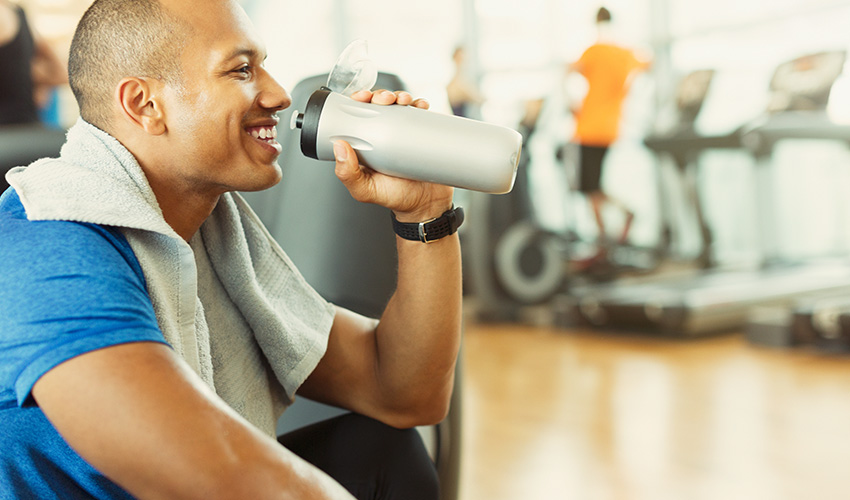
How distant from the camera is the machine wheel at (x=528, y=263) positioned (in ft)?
14.3

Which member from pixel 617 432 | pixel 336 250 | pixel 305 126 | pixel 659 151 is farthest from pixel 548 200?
pixel 305 126

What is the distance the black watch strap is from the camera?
105 centimetres

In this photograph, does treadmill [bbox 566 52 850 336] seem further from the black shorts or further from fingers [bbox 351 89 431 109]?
fingers [bbox 351 89 431 109]

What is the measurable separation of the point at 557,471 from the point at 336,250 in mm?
1078

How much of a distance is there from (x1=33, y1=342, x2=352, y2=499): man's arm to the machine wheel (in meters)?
3.74

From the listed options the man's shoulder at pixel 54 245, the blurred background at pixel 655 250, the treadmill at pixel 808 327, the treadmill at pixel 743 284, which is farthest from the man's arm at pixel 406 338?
the treadmill at pixel 743 284

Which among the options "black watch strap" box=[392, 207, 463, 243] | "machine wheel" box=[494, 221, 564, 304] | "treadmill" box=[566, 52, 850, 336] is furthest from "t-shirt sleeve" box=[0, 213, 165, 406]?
"machine wheel" box=[494, 221, 564, 304]

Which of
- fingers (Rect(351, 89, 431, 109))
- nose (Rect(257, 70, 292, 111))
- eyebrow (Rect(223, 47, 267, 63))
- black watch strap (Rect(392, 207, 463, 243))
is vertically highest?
eyebrow (Rect(223, 47, 267, 63))

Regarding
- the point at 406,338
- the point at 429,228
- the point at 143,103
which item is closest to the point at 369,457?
the point at 406,338

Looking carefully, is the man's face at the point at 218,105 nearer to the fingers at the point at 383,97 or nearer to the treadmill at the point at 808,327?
the fingers at the point at 383,97

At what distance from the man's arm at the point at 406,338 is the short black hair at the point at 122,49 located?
10.8 inches

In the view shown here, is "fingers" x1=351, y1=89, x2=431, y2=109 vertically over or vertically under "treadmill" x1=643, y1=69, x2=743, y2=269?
over

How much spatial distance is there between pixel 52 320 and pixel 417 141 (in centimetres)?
44

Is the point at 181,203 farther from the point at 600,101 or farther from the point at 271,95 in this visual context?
the point at 600,101
